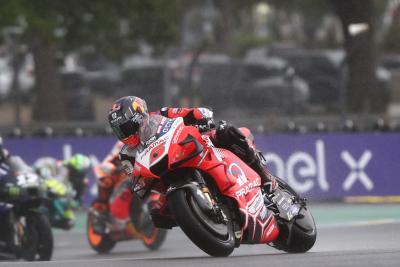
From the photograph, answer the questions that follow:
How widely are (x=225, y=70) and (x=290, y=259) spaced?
13.7m

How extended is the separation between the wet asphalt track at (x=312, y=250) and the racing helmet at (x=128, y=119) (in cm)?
92

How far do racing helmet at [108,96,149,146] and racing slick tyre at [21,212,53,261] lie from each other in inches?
116

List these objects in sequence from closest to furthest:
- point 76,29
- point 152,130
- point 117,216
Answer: point 152,130 < point 117,216 < point 76,29

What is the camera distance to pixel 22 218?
39.6ft

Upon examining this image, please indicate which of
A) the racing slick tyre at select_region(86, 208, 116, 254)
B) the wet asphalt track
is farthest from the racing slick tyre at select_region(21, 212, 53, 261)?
the racing slick tyre at select_region(86, 208, 116, 254)

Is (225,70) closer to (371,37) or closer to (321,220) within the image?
(371,37)

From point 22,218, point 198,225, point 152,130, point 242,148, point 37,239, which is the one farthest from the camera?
point 22,218

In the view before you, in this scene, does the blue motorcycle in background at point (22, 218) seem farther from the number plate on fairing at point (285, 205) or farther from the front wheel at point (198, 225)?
the front wheel at point (198, 225)

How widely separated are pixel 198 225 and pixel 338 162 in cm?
956

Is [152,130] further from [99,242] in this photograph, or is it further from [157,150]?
[99,242]

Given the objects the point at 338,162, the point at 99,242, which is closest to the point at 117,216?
the point at 99,242

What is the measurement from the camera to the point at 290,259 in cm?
870

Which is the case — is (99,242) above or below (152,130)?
below

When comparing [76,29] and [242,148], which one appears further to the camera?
[76,29]
